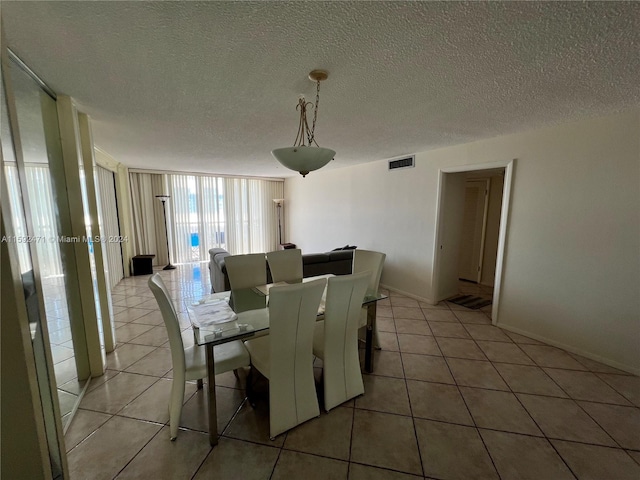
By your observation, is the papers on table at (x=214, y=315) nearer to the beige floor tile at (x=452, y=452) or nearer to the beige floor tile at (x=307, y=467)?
the beige floor tile at (x=307, y=467)

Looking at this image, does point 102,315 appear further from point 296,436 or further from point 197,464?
point 296,436

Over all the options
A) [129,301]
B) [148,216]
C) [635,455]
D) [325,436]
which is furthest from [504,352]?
[148,216]

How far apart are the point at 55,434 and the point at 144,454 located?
2.01 feet

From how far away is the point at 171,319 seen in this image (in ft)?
4.90

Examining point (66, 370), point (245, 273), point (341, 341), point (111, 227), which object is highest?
point (111, 227)

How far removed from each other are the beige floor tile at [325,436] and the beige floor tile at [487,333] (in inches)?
76.3

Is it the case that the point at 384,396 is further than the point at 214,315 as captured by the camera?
Yes

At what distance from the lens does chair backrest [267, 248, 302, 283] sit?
9.57 ft

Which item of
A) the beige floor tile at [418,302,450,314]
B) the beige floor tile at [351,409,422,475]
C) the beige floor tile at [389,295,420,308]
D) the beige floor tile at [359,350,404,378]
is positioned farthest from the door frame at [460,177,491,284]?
the beige floor tile at [351,409,422,475]

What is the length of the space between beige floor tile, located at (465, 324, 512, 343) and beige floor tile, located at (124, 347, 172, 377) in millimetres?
3194

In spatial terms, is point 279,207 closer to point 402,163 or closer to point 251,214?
point 251,214

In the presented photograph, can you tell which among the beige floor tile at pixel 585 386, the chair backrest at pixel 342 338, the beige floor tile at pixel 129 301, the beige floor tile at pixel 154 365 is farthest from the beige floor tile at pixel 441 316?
the beige floor tile at pixel 129 301

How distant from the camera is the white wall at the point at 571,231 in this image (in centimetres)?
222

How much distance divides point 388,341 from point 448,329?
2.76 ft
